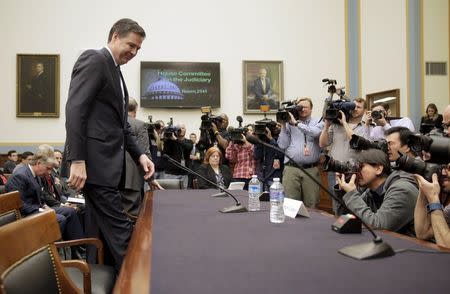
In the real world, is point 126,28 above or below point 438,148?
above

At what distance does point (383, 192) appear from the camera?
8.00 feet

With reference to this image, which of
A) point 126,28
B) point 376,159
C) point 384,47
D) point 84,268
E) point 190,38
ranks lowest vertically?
point 84,268

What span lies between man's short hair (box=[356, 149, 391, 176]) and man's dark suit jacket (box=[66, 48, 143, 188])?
1279 mm

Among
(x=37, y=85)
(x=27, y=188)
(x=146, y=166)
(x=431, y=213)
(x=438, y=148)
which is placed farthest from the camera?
(x=37, y=85)

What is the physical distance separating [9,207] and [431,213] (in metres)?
1.95

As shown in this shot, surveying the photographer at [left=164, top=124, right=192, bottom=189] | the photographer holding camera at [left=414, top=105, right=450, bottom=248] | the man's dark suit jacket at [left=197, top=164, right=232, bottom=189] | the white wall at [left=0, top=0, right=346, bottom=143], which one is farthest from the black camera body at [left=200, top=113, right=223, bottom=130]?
the photographer holding camera at [left=414, top=105, right=450, bottom=248]

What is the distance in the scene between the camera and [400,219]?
211 cm

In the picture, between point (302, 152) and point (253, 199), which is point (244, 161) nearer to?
point (302, 152)

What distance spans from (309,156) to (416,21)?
16.5 feet

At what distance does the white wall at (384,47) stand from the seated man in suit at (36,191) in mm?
6003

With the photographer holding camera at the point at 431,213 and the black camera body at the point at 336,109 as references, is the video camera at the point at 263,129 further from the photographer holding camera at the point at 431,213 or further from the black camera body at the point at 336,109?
the photographer holding camera at the point at 431,213

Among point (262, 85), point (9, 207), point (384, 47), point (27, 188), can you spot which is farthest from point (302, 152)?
point (384, 47)

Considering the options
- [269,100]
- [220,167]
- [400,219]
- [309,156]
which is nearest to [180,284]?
[400,219]

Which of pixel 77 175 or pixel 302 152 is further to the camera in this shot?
pixel 302 152
